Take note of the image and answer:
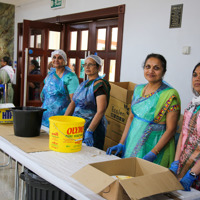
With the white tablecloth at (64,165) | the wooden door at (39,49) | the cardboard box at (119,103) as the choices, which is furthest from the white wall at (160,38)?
the white tablecloth at (64,165)

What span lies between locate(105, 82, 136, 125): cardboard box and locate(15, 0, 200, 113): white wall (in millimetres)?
639

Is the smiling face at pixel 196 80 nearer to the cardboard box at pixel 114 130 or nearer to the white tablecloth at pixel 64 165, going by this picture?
the white tablecloth at pixel 64 165

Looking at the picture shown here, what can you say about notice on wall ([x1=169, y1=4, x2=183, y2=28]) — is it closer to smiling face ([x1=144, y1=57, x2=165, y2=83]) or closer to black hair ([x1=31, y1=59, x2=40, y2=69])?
smiling face ([x1=144, y1=57, x2=165, y2=83])

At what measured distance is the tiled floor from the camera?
261cm

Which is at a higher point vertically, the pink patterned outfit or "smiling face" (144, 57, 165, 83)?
"smiling face" (144, 57, 165, 83)

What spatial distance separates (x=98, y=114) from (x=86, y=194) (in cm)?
115

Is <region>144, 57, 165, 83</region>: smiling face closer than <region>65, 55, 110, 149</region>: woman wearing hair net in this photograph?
Yes

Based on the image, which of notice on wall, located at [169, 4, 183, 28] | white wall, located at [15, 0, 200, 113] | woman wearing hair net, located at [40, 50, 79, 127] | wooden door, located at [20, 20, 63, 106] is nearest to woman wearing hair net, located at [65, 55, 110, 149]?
woman wearing hair net, located at [40, 50, 79, 127]

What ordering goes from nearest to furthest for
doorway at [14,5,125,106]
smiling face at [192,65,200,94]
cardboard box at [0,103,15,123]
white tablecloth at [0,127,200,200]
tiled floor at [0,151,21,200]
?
white tablecloth at [0,127,200,200] < smiling face at [192,65,200,94] < cardboard box at [0,103,15,123] < tiled floor at [0,151,21,200] < doorway at [14,5,125,106]

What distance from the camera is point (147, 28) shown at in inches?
137

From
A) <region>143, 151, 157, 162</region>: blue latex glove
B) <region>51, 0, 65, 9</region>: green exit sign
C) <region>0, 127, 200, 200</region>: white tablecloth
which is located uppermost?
<region>51, 0, 65, 9</region>: green exit sign

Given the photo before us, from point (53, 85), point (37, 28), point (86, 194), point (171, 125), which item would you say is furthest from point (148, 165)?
point (37, 28)

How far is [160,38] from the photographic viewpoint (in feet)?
10.8

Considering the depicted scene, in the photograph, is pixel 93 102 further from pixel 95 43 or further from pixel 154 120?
pixel 95 43
